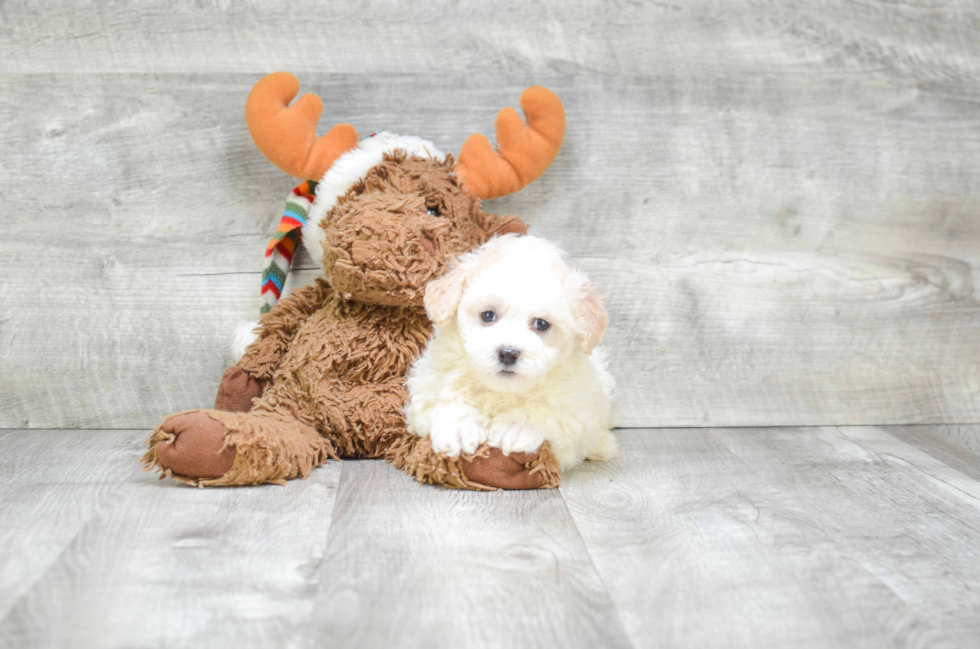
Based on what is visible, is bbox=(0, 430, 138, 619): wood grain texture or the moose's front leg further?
the moose's front leg

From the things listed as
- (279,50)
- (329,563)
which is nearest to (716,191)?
(279,50)

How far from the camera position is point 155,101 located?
143 centimetres

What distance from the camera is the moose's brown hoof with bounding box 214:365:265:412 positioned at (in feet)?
4.30

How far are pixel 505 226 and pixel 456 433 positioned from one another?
0.40 meters

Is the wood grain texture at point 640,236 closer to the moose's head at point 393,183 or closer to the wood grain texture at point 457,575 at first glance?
the moose's head at point 393,183

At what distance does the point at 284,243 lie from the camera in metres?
1.41

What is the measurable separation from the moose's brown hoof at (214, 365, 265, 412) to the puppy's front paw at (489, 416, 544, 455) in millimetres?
441

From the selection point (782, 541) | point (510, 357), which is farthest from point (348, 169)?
point (782, 541)

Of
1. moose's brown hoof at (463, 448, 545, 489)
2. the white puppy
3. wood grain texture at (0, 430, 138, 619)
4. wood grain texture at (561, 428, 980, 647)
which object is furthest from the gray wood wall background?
moose's brown hoof at (463, 448, 545, 489)

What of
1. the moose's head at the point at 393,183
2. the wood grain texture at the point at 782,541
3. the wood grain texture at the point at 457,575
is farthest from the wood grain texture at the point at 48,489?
the wood grain texture at the point at 782,541

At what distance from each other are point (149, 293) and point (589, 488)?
88 centimetres

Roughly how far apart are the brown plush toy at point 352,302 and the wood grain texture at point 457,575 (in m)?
0.09

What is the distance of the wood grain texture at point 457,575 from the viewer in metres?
0.76

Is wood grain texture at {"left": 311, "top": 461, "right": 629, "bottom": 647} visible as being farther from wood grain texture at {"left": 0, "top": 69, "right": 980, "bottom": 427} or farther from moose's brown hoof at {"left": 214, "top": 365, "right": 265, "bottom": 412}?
wood grain texture at {"left": 0, "top": 69, "right": 980, "bottom": 427}
